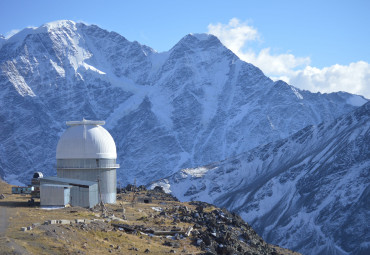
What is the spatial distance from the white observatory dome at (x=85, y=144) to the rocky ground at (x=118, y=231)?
7.35 metres

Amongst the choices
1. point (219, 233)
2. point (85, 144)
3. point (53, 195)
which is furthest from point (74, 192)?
point (219, 233)

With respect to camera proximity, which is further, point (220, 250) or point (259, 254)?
point (259, 254)

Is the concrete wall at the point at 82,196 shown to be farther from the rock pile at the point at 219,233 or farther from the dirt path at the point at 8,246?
the dirt path at the point at 8,246

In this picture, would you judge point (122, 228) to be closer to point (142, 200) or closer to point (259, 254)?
point (259, 254)

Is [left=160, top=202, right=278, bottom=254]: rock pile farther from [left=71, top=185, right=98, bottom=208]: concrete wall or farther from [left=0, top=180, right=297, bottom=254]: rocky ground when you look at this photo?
[left=71, top=185, right=98, bottom=208]: concrete wall

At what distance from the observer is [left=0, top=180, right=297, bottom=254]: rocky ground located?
46.1 meters

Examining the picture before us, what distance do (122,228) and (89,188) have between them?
1541cm

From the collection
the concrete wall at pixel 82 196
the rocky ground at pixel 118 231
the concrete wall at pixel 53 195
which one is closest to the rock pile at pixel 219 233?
the rocky ground at pixel 118 231

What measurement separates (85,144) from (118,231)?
2671 centimetres

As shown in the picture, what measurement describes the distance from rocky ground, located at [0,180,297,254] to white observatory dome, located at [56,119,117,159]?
7.35 m

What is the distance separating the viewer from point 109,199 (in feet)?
266

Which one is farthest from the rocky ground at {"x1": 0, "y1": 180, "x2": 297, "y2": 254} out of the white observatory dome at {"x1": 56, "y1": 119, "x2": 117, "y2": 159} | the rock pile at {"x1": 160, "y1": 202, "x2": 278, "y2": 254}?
the white observatory dome at {"x1": 56, "y1": 119, "x2": 117, "y2": 159}

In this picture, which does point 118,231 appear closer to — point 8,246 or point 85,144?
point 8,246

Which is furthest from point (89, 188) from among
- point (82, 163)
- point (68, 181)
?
point (82, 163)
